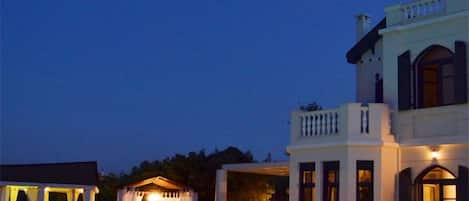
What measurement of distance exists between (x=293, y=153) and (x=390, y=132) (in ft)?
5.99

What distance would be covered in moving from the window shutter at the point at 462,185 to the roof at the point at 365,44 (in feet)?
11.0

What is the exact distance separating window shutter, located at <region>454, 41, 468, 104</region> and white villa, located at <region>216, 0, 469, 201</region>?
0.02m

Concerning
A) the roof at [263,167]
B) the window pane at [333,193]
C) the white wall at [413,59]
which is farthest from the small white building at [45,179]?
the white wall at [413,59]

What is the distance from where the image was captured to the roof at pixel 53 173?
16.4 m

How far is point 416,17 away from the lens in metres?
13.1

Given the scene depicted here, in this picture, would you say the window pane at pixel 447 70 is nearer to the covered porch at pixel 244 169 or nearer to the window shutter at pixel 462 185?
the window shutter at pixel 462 185

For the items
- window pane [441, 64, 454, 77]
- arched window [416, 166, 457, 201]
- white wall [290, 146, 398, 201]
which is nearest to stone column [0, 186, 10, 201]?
white wall [290, 146, 398, 201]

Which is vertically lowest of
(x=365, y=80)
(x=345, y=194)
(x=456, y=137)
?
(x=345, y=194)

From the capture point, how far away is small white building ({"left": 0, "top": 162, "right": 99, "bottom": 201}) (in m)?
16.2

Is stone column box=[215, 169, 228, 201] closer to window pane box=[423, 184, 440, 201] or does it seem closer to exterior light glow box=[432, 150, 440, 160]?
window pane box=[423, 184, 440, 201]

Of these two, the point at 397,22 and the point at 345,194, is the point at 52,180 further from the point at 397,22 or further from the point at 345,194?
the point at 397,22

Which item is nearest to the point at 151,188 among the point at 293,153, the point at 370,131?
the point at 293,153

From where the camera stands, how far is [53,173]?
16.7 metres

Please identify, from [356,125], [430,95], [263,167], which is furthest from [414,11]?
[263,167]
